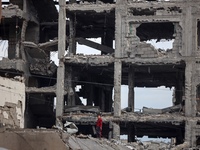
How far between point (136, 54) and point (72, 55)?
15.2 ft

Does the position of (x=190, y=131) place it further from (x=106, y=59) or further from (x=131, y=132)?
(x=106, y=59)

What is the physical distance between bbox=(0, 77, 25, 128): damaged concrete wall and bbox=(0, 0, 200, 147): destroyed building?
48.4 ft

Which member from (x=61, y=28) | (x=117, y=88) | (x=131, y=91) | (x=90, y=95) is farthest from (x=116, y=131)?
(x=61, y=28)

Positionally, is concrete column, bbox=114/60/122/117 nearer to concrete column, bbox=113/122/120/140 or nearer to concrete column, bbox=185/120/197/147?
concrete column, bbox=113/122/120/140

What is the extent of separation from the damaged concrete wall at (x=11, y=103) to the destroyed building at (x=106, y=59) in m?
14.7

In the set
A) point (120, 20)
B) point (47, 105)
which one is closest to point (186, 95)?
point (120, 20)

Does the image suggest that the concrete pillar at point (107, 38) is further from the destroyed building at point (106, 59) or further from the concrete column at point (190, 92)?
the concrete column at point (190, 92)

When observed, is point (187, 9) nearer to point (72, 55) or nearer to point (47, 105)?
point (72, 55)

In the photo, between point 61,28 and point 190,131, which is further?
point 61,28

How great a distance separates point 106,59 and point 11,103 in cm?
1825

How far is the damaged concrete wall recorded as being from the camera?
17.0 metres

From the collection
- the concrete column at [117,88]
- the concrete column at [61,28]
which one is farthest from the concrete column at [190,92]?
the concrete column at [61,28]

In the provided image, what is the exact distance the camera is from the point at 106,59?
117ft

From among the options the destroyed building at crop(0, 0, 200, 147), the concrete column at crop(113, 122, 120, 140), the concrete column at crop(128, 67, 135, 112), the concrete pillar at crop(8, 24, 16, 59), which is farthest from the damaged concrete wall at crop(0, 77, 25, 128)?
the concrete pillar at crop(8, 24, 16, 59)
